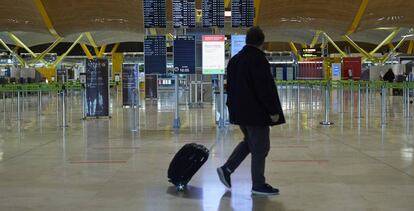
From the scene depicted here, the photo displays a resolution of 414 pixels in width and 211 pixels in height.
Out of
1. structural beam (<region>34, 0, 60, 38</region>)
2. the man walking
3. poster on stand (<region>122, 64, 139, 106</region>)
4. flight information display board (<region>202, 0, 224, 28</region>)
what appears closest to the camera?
the man walking

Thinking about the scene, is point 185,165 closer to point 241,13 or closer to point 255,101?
point 255,101

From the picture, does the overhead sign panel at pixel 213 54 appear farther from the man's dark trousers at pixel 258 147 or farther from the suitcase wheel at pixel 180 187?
the man's dark trousers at pixel 258 147

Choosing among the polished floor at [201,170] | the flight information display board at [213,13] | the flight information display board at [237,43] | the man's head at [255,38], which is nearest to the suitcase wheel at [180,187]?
the polished floor at [201,170]

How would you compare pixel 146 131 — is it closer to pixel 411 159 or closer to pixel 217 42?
pixel 217 42

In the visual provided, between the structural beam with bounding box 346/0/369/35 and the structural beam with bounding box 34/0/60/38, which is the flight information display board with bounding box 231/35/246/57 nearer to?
the structural beam with bounding box 346/0/369/35

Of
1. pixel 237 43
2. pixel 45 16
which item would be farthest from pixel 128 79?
pixel 237 43

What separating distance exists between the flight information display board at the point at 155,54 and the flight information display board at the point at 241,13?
5.94ft

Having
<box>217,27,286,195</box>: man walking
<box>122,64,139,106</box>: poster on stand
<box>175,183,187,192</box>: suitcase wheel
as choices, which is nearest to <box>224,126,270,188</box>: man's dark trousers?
<box>217,27,286,195</box>: man walking

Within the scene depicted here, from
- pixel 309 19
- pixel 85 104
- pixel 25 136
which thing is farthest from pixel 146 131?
pixel 309 19

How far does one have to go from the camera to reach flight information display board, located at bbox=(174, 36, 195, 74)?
43.3ft

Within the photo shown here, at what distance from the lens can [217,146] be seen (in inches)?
388

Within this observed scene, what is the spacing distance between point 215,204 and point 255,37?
1.79 m

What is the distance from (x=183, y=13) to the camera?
43.1 feet

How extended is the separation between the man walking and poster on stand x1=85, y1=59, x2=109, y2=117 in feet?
38.1
